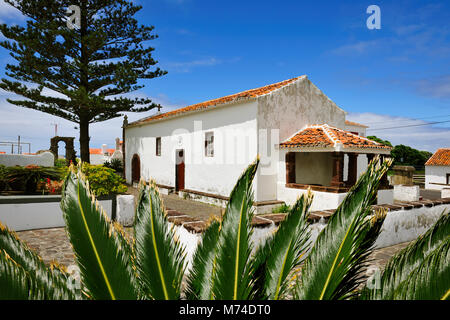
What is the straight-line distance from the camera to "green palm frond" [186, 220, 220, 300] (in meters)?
2.20

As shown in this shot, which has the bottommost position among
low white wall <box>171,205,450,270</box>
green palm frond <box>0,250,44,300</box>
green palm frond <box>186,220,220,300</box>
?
low white wall <box>171,205,450,270</box>

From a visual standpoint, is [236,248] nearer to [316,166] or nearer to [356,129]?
[316,166]

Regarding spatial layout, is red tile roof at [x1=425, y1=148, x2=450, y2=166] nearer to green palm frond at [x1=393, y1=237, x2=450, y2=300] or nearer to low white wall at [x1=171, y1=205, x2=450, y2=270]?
low white wall at [x1=171, y1=205, x2=450, y2=270]

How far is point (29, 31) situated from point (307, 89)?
1630 centimetres

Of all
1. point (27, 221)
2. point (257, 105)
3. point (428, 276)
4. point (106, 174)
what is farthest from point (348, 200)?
point (257, 105)

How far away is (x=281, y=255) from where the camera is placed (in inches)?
84.7

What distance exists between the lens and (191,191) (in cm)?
1441

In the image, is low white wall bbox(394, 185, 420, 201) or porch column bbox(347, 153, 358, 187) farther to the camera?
low white wall bbox(394, 185, 420, 201)

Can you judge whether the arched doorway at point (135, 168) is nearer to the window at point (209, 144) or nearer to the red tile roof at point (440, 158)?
the window at point (209, 144)

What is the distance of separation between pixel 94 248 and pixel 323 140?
9963mm

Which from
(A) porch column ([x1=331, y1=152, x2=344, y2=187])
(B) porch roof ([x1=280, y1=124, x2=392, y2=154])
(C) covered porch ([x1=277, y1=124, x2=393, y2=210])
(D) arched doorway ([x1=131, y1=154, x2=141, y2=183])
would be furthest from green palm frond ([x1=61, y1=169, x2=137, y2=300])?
(D) arched doorway ([x1=131, y1=154, x2=141, y2=183])

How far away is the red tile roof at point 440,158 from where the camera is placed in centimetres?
2620

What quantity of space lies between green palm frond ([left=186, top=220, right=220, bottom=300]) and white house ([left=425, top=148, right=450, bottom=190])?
30734 millimetres

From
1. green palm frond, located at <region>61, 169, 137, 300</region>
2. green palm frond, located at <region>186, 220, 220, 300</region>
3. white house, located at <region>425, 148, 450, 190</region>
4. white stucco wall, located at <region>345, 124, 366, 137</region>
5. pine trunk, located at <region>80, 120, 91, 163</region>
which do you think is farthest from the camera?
white house, located at <region>425, 148, 450, 190</region>
